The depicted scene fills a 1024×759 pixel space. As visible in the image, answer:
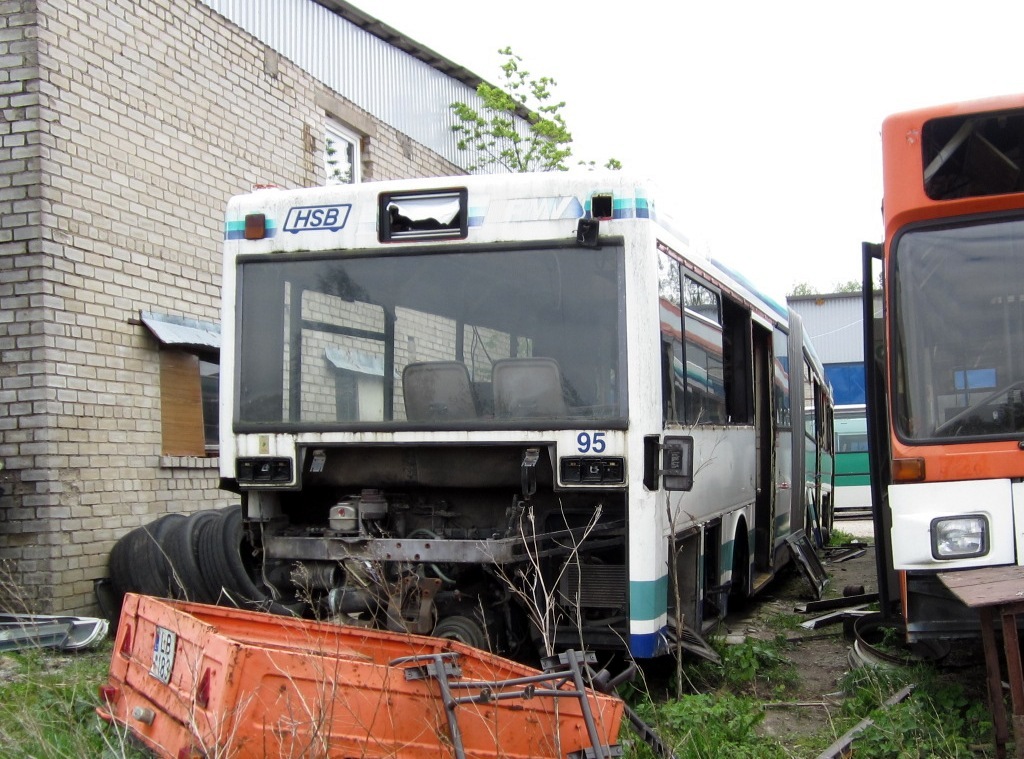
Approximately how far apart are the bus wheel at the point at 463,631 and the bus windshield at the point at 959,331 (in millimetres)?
2376

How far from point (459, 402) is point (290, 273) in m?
1.29

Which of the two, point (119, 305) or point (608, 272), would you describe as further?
point (119, 305)

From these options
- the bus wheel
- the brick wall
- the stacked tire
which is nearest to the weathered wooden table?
the bus wheel

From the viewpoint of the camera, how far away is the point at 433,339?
250 inches

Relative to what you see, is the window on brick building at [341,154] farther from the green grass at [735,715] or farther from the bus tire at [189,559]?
the green grass at [735,715]

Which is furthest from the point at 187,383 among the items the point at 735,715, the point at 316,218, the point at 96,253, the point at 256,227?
the point at 735,715

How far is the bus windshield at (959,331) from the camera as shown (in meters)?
5.32

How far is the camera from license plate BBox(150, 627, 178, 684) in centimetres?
467

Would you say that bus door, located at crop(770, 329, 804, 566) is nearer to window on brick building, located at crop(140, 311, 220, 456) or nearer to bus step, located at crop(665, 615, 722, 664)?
bus step, located at crop(665, 615, 722, 664)

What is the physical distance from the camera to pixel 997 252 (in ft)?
17.7

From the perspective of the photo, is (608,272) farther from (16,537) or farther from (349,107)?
(349,107)

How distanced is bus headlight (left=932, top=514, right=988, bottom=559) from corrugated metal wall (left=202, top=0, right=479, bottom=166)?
9.13 meters

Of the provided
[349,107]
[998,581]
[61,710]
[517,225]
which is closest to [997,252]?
[998,581]

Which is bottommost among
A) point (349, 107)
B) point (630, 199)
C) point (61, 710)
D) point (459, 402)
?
point (61, 710)
